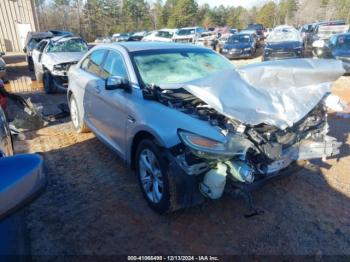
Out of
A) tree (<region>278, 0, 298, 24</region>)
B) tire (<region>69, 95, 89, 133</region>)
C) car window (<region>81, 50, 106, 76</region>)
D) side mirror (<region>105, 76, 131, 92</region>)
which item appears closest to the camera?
side mirror (<region>105, 76, 131, 92</region>)

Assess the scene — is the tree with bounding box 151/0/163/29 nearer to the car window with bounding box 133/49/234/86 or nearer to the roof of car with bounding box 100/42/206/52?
the roof of car with bounding box 100/42/206/52

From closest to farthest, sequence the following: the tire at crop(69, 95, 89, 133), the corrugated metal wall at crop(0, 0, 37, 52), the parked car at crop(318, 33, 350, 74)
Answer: the tire at crop(69, 95, 89, 133), the parked car at crop(318, 33, 350, 74), the corrugated metal wall at crop(0, 0, 37, 52)

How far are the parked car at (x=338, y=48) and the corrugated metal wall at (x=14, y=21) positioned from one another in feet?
95.8

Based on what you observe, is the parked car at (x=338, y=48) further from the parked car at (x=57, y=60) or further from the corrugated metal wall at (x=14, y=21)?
the corrugated metal wall at (x=14, y=21)

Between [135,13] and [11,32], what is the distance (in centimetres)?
3242

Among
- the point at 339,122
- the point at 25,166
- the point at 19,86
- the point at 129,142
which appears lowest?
the point at 19,86

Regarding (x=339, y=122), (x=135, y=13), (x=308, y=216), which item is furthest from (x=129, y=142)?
(x=135, y=13)

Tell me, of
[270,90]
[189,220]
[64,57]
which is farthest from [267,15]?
[189,220]

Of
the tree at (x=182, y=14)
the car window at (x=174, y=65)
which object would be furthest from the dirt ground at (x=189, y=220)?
the tree at (x=182, y=14)

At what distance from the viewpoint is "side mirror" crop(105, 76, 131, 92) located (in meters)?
3.63

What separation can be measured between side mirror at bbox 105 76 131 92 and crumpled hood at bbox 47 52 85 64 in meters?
7.24

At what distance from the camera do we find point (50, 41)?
11.6m

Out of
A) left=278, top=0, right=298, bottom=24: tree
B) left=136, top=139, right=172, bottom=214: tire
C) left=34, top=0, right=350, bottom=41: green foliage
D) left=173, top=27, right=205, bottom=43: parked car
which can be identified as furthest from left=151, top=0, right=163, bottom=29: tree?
left=136, top=139, right=172, bottom=214: tire

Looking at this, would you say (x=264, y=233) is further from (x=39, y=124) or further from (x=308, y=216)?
(x=39, y=124)
